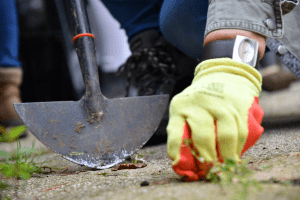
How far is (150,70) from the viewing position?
1606 mm

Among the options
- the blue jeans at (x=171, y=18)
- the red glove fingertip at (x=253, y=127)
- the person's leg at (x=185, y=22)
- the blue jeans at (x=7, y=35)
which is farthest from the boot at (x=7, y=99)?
the red glove fingertip at (x=253, y=127)

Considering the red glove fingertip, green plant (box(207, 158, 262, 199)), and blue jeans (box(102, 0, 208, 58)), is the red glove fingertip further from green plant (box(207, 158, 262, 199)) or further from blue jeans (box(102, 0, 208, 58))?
blue jeans (box(102, 0, 208, 58))

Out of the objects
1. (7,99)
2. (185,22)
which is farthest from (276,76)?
(7,99)

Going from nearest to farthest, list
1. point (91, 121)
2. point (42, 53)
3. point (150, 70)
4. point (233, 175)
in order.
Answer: point (233, 175) → point (91, 121) → point (150, 70) → point (42, 53)

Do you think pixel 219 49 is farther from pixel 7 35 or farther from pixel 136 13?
pixel 7 35

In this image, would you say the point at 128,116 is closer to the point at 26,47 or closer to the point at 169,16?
the point at 169,16

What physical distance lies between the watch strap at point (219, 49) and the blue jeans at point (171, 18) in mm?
626

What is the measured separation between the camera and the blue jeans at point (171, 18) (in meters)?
1.33

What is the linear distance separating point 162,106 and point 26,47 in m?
2.31

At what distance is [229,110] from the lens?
58 cm

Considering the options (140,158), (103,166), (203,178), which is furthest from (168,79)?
(203,178)

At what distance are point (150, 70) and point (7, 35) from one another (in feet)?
4.32

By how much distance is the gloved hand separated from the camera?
0.58 meters

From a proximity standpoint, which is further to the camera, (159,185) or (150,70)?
(150,70)
